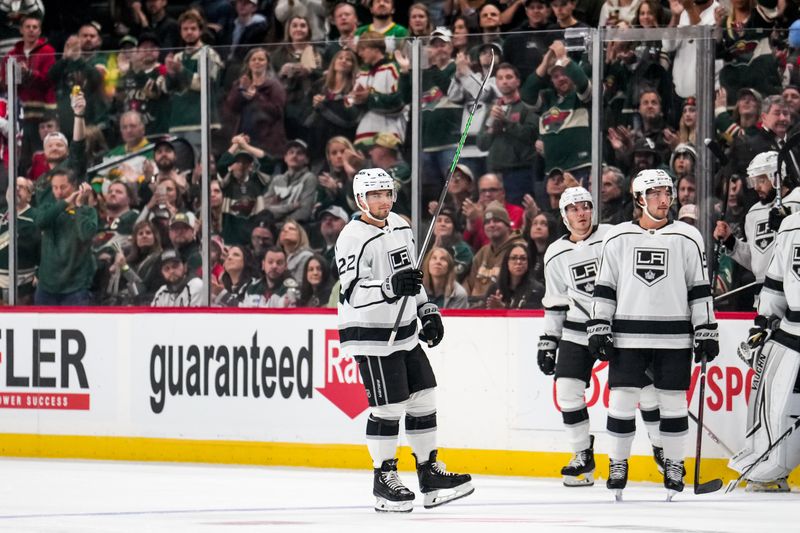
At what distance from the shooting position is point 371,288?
6.74m

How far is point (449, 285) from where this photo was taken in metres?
8.74

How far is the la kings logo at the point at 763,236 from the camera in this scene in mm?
7957

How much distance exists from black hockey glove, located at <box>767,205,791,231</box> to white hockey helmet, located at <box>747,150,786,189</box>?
0.16 meters

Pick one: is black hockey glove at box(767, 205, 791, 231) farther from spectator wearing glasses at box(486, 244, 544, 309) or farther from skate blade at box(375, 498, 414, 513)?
skate blade at box(375, 498, 414, 513)

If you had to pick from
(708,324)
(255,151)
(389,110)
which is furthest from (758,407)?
(255,151)

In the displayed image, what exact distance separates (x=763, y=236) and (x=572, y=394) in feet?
4.20

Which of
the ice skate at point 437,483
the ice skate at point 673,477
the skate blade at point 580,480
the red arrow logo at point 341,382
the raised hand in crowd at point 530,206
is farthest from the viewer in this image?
the red arrow logo at point 341,382

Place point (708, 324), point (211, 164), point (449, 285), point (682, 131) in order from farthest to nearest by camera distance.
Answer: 1. point (211, 164)
2. point (449, 285)
3. point (682, 131)
4. point (708, 324)

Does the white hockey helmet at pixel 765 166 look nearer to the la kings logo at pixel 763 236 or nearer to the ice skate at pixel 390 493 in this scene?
the la kings logo at pixel 763 236

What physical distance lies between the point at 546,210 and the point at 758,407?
5.31ft

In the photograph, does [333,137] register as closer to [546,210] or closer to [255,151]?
[255,151]

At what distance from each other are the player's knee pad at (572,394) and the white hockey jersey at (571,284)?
8.2 inches

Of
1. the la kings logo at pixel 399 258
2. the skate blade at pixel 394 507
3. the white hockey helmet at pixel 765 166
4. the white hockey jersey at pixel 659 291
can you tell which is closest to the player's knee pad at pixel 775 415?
the white hockey jersey at pixel 659 291

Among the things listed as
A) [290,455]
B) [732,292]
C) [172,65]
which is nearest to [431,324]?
[732,292]
